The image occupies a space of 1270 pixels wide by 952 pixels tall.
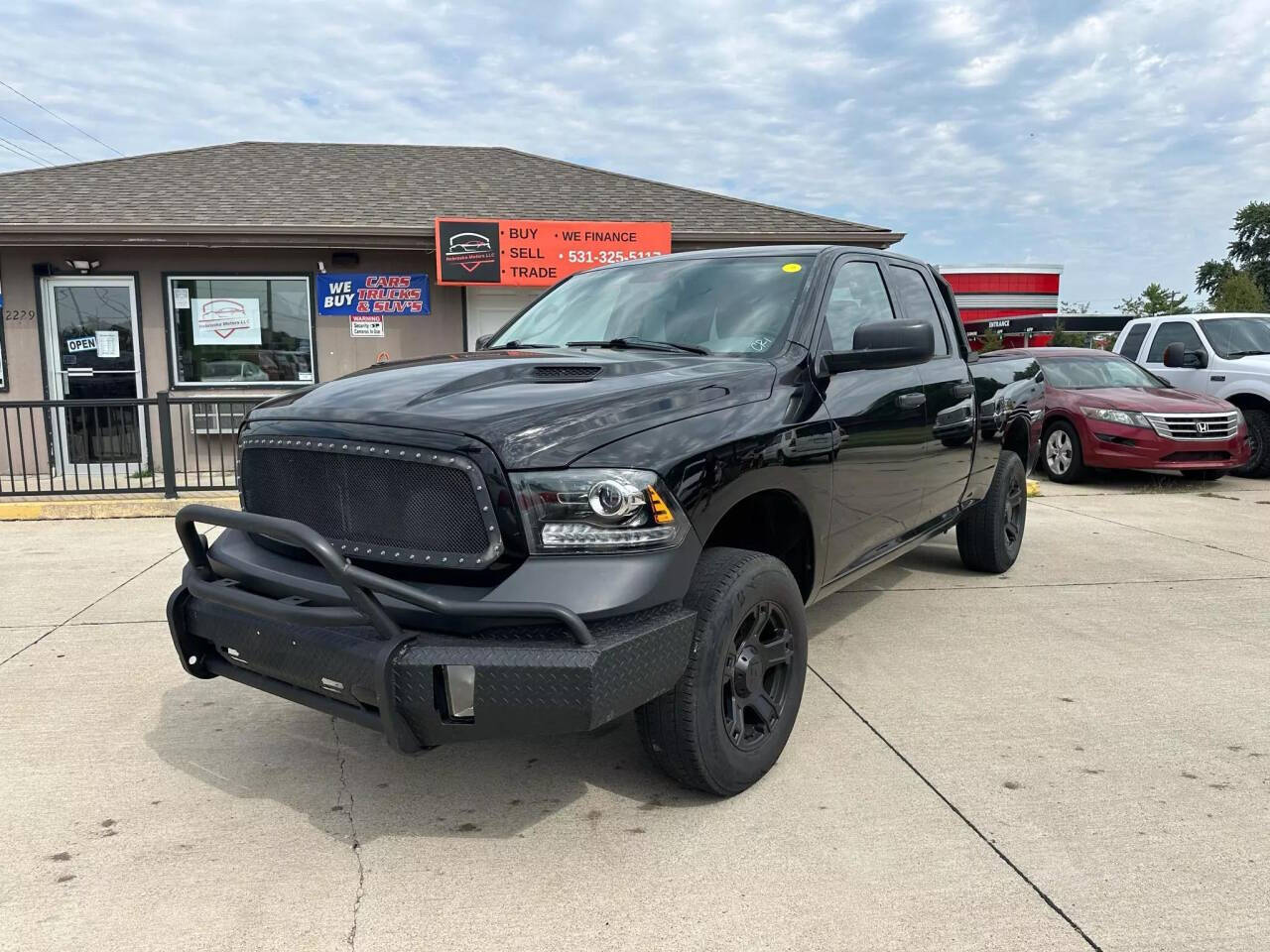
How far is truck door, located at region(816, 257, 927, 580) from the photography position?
3619mm

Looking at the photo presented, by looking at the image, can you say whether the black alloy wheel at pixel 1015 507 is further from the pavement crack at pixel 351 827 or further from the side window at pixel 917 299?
the pavement crack at pixel 351 827

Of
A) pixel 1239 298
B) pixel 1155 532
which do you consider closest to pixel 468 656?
pixel 1155 532

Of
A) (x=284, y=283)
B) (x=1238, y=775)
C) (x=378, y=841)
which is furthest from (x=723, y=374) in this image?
(x=284, y=283)

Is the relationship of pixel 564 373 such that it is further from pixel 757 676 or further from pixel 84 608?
pixel 84 608

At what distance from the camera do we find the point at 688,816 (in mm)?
2963

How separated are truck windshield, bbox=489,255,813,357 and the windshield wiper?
0.10 feet

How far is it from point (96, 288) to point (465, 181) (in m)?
5.18

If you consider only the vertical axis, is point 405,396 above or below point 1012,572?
above

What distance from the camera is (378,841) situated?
2842mm

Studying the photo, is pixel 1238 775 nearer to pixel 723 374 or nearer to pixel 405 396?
pixel 723 374

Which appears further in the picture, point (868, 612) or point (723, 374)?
point (868, 612)

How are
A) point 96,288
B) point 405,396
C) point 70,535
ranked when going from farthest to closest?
point 96,288
point 70,535
point 405,396

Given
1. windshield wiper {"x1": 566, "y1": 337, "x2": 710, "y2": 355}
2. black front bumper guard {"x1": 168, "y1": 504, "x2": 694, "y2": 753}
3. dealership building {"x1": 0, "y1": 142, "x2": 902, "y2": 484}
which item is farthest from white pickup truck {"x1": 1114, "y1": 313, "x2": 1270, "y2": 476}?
black front bumper guard {"x1": 168, "y1": 504, "x2": 694, "y2": 753}

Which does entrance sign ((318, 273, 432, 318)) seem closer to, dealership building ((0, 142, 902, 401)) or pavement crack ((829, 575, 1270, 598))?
dealership building ((0, 142, 902, 401))
